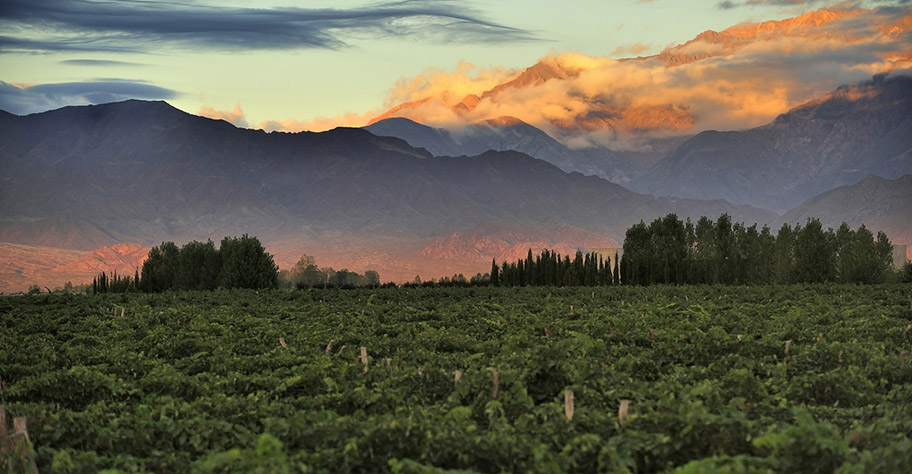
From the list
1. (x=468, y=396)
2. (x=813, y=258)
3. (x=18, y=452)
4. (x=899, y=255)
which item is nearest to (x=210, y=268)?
(x=813, y=258)

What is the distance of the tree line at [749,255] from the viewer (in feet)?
267

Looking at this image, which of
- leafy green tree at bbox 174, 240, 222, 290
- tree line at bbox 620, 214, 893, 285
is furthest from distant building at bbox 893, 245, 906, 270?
leafy green tree at bbox 174, 240, 222, 290

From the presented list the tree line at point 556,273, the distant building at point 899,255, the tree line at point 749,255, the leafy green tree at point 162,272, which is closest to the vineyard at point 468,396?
the tree line at point 556,273

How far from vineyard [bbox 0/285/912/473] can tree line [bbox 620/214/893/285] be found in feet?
171

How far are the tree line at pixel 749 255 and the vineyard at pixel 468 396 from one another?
51987 mm

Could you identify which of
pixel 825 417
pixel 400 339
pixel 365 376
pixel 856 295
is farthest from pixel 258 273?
pixel 825 417

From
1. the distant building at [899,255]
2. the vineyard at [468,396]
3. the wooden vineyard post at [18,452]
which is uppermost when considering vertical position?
the distant building at [899,255]

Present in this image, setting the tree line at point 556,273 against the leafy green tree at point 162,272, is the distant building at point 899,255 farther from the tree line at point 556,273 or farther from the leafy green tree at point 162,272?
the leafy green tree at point 162,272

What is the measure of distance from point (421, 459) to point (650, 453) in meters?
3.10

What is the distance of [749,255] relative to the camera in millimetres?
88375

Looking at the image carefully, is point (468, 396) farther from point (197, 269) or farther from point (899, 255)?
point (899, 255)

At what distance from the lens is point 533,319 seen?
107ft

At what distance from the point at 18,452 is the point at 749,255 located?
83.5m

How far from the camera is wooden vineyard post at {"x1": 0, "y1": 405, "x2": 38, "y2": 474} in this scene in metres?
11.9
